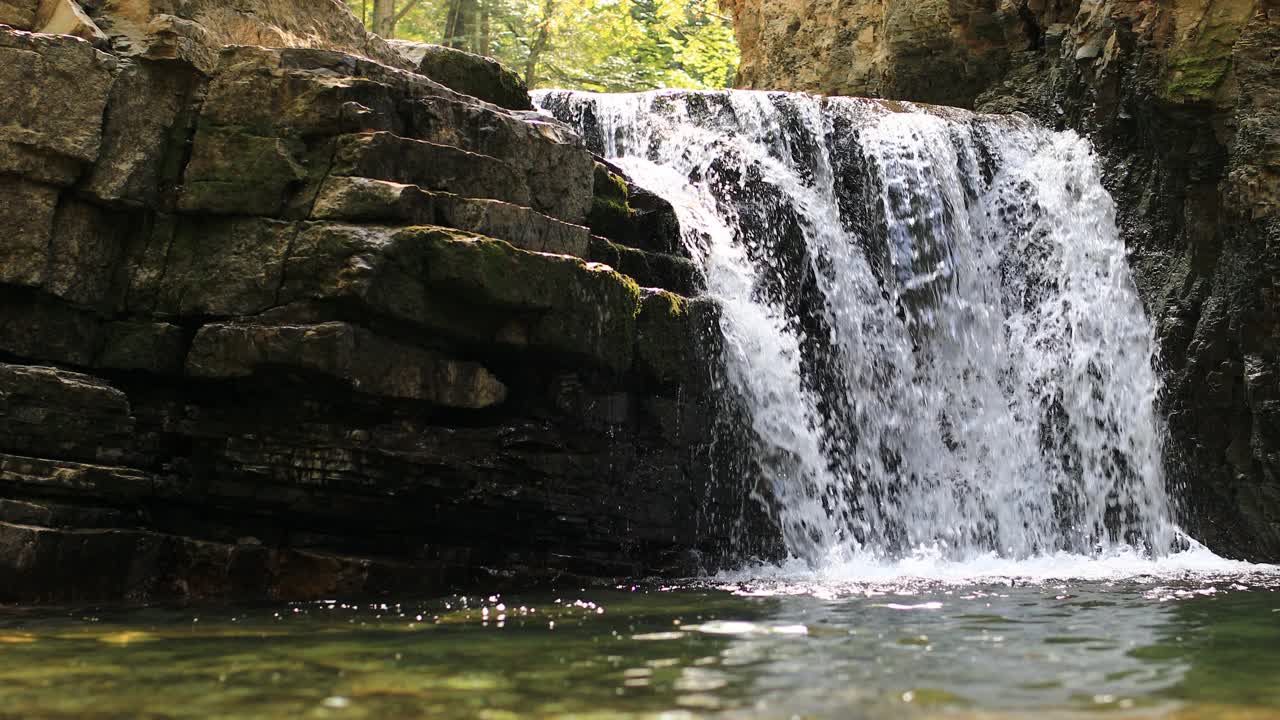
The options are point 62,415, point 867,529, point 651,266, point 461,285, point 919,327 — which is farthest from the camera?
point 919,327

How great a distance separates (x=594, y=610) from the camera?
20.3 feet

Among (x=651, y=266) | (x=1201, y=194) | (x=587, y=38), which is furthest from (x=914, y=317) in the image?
(x=587, y=38)

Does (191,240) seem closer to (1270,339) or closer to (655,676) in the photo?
(655,676)

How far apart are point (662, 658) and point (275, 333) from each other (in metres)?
3.75

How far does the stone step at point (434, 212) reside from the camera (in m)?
7.32

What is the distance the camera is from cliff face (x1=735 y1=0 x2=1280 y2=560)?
35.0ft

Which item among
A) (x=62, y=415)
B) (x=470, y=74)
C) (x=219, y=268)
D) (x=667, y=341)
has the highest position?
(x=470, y=74)

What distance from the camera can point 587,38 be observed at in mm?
27125

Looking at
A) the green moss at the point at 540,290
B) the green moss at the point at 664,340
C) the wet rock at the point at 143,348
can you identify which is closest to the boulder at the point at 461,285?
the green moss at the point at 540,290

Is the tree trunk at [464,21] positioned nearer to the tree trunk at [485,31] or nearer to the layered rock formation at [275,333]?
the tree trunk at [485,31]

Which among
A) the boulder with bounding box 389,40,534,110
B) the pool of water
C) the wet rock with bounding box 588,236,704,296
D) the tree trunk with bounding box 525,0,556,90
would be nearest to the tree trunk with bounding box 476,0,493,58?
the tree trunk with bounding box 525,0,556,90

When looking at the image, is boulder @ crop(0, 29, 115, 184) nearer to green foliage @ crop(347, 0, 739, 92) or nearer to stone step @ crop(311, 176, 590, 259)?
stone step @ crop(311, 176, 590, 259)

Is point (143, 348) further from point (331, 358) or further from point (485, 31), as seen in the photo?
point (485, 31)

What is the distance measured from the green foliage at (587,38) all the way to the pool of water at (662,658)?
20.9m
